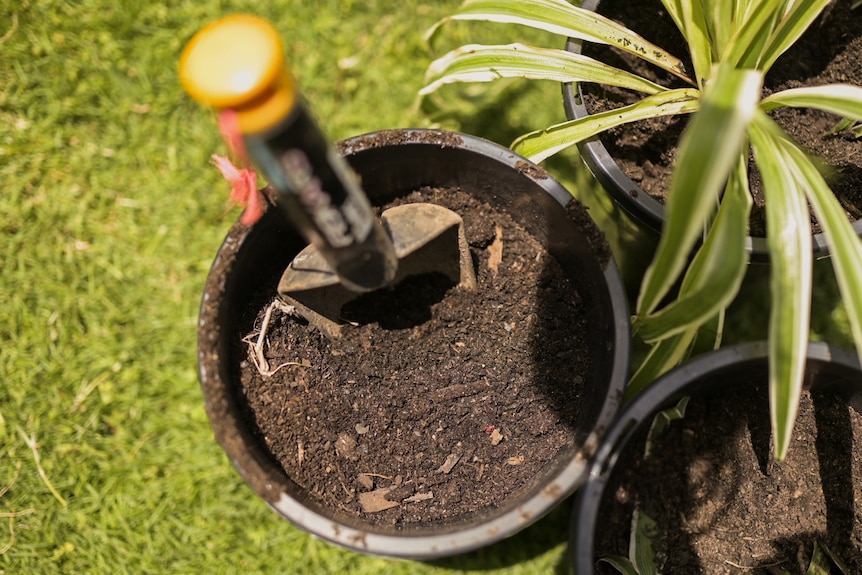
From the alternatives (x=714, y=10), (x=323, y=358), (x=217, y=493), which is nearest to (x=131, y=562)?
(x=217, y=493)

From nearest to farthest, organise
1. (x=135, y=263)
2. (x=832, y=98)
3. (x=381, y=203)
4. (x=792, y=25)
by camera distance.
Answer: (x=832, y=98)
(x=792, y=25)
(x=381, y=203)
(x=135, y=263)

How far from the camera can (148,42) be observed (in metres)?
1.62

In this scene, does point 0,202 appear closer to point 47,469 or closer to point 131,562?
point 47,469

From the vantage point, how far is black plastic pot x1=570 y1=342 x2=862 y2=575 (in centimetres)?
87

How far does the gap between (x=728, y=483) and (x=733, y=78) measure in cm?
68

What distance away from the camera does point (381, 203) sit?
3.76ft

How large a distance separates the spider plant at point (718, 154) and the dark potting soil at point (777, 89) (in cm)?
6

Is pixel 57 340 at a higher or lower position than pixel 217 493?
higher

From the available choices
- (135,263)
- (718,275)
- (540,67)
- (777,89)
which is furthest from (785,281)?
(135,263)

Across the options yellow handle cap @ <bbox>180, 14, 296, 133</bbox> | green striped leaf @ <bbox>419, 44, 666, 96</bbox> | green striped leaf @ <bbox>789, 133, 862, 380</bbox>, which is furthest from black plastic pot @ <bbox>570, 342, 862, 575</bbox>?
yellow handle cap @ <bbox>180, 14, 296, 133</bbox>

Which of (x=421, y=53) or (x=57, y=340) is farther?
(x=421, y=53)

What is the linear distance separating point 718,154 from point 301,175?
39 centimetres

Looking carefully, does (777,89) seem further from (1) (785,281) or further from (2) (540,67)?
(1) (785,281)

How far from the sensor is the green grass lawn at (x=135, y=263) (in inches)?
54.6
